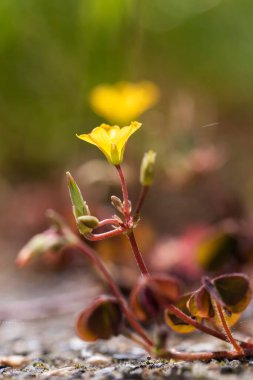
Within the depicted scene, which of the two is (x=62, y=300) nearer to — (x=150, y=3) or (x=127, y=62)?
(x=127, y=62)

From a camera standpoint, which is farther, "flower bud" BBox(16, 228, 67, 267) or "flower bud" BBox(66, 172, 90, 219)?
"flower bud" BBox(16, 228, 67, 267)

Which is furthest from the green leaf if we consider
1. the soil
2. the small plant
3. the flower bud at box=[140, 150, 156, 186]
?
the flower bud at box=[140, 150, 156, 186]

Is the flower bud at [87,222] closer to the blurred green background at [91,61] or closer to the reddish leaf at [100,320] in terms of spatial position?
the reddish leaf at [100,320]

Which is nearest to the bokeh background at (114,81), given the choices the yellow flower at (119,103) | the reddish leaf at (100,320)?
the yellow flower at (119,103)

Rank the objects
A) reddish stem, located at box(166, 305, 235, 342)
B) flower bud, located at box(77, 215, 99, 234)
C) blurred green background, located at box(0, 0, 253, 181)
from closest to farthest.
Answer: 1. flower bud, located at box(77, 215, 99, 234)
2. reddish stem, located at box(166, 305, 235, 342)
3. blurred green background, located at box(0, 0, 253, 181)

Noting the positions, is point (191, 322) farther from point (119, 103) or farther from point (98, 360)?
point (119, 103)

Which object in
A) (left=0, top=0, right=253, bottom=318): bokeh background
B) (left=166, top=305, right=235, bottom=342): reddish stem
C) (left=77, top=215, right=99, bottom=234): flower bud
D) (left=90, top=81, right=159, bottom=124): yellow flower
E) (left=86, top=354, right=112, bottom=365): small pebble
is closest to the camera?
(left=77, top=215, right=99, bottom=234): flower bud

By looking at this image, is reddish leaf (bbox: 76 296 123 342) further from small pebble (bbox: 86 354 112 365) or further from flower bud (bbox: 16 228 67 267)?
flower bud (bbox: 16 228 67 267)

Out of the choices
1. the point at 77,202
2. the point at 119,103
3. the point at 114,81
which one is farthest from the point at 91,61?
the point at 77,202
